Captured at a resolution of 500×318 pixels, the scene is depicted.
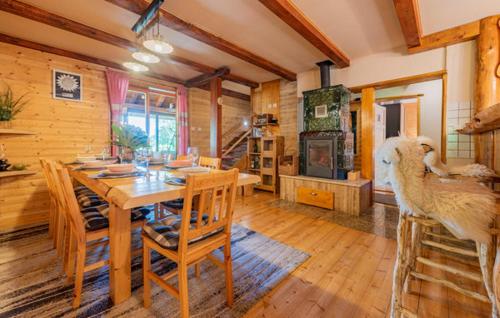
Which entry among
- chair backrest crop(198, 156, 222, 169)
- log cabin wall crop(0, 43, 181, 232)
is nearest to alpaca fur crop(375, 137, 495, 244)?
chair backrest crop(198, 156, 222, 169)

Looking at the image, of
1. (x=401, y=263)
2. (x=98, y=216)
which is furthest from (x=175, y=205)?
(x=401, y=263)

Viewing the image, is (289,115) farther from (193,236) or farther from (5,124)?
(5,124)

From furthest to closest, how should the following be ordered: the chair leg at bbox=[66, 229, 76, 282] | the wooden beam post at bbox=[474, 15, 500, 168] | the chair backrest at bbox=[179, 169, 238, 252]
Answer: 1. the wooden beam post at bbox=[474, 15, 500, 168]
2. the chair leg at bbox=[66, 229, 76, 282]
3. the chair backrest at bbox=[179, 169, 238, 252]

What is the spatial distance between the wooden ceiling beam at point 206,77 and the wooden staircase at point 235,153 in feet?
5.54

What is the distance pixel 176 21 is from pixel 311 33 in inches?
63.3

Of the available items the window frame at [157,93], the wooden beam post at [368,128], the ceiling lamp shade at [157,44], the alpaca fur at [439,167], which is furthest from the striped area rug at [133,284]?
the window frame at [157,93]

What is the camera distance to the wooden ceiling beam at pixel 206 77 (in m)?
3.99

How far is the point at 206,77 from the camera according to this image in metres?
4.27

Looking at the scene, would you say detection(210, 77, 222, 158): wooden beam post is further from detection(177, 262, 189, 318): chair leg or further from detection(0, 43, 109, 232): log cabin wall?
detection(177, 262, 189, 318): chair leg

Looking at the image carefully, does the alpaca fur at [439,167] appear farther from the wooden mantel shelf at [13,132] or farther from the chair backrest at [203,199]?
the wooden mantel shelf at [13,132]

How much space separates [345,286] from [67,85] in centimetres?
440

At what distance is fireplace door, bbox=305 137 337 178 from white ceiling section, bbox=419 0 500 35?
1.78m

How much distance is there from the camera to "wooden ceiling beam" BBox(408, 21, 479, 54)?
246 centimetres

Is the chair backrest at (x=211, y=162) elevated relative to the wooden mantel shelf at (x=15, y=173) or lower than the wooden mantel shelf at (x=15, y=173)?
elevated
